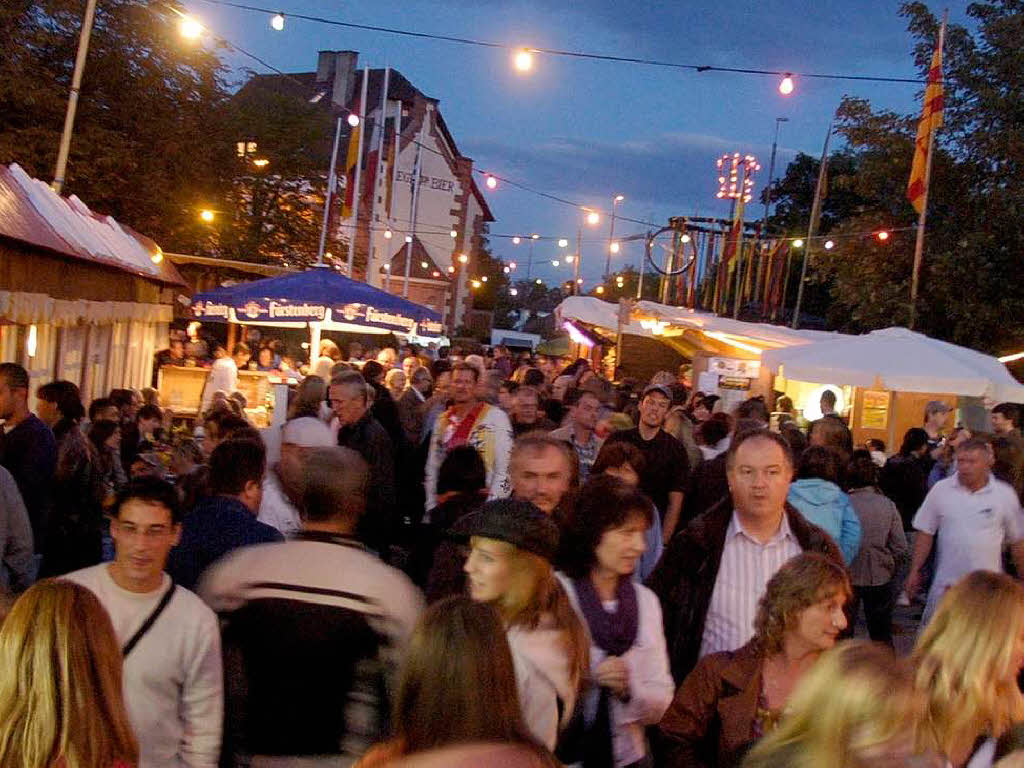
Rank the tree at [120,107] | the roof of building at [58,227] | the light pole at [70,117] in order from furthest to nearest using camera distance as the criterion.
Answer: the tree at [120,107] → the light pole at [70,117] → the roof of building at [58,227]

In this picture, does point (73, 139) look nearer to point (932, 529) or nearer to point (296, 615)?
point (932, 529)

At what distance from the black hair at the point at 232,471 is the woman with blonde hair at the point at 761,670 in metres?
2.07

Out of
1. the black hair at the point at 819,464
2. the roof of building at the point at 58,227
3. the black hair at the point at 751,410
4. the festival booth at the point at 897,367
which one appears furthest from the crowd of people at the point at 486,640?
the festival booth at the point at 897,367

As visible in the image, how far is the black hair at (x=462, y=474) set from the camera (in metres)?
5.91

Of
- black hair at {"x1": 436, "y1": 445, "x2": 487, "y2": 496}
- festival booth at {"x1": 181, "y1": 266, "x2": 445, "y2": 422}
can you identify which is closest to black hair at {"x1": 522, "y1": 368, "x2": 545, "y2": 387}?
festival booth at {"x1": 181, "y1": 266, "x2": 445, "y2": 422}

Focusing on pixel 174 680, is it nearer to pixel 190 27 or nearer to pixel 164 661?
pixel 164 661

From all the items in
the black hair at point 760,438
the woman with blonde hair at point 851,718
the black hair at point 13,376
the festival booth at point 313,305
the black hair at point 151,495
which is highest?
the festival booth at point 313,305

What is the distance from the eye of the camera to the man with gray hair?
3.56 meters

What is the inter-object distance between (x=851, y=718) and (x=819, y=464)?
4242 mm

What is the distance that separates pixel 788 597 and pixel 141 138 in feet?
90.1

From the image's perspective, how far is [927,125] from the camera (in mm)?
22141

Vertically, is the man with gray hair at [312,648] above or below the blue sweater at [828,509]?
below

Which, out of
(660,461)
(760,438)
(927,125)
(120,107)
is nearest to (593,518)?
(760,438)

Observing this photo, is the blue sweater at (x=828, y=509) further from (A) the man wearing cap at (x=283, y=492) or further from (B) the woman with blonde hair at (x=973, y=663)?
(B) the woman with blonde hair at (x=973, y=663)
